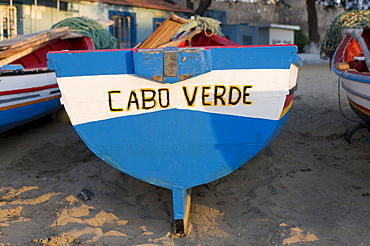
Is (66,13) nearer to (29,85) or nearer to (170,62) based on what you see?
(29,85)

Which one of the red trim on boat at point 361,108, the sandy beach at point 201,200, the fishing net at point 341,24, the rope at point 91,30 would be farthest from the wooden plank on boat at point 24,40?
the red trim on boat at point 361,108

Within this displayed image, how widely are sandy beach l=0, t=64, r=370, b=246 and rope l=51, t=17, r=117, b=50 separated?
248 centimetres

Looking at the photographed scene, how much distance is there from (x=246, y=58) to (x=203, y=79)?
32 cm

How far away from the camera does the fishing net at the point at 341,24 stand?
20.1 ft

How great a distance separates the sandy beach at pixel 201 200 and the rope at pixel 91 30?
8.13 ft

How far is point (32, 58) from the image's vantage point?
258 inches

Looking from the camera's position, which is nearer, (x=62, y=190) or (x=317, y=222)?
(x=317, y=222)

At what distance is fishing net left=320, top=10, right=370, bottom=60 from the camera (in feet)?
Answer: 20.1

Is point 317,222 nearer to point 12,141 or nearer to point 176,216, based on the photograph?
point 176,216

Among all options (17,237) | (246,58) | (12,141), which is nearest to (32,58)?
(12,141)

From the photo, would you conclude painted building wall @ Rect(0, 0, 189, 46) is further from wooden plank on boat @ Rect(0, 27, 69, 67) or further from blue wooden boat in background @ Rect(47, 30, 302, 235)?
blue wooden boat in background @ Rect(47, 30, 302, 235)

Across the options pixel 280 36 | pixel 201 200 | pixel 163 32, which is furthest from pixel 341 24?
pixel 280 36

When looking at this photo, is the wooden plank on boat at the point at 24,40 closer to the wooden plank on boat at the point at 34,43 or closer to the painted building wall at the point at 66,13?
the wooden plank on boat at the point at 34,43

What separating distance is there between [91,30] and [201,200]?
4807 mm
